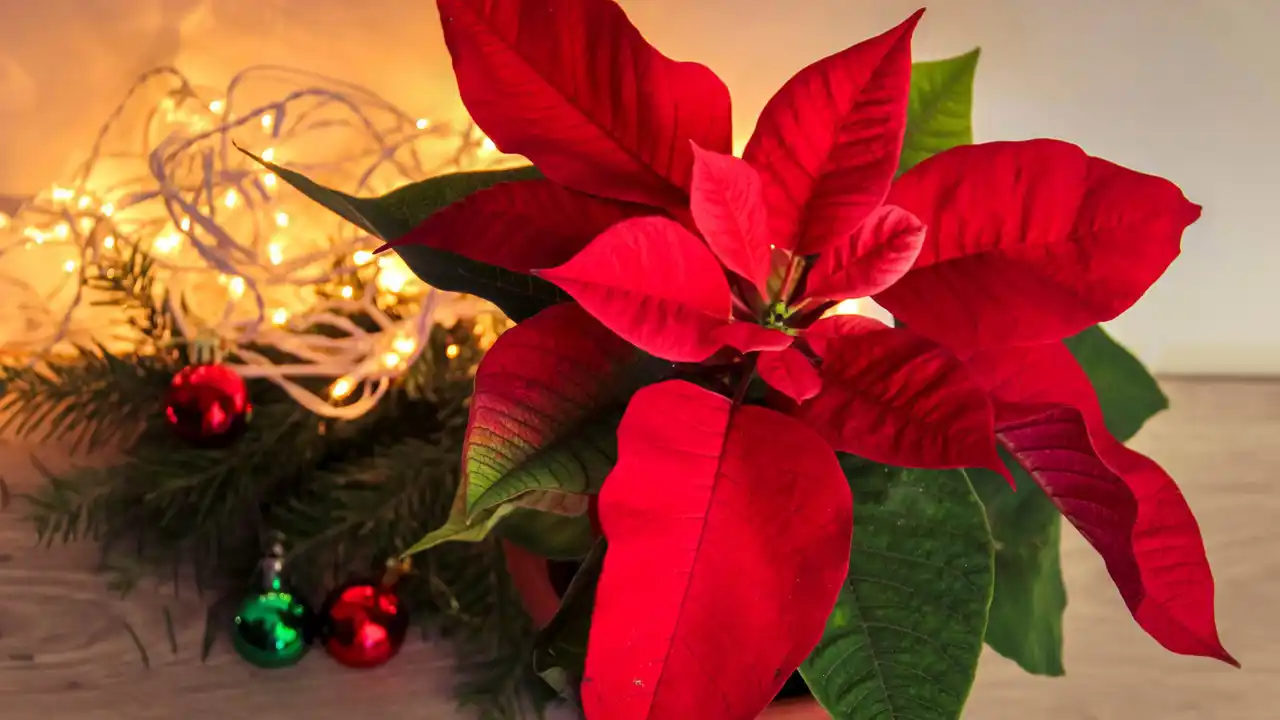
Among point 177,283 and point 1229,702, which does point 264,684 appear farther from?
point 1229,702

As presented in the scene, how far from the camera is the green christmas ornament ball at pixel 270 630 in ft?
1.37

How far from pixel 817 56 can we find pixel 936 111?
174mm

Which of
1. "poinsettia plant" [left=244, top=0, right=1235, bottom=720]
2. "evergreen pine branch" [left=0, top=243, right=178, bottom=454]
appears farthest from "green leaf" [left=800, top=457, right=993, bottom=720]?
"evergreen pine branch" [left=0, top=243, right=178, bottom=454]

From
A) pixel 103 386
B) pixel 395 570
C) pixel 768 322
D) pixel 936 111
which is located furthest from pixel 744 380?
pixel 103 386

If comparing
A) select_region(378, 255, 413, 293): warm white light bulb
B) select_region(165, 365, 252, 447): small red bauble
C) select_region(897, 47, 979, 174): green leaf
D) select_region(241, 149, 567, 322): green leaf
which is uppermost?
select_region(897, 47, 979, 174): green leaf

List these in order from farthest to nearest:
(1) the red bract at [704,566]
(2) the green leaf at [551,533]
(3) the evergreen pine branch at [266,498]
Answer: (3) the evergreen pine branch at [266,498], (2) the green leaf at [551,533], (1) the red bract at [704,566]

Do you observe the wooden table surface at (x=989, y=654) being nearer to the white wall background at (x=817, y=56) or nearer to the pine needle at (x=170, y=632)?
the pine needle at (x=170, y=632)

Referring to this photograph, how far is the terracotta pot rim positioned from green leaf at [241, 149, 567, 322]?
13 centimetres

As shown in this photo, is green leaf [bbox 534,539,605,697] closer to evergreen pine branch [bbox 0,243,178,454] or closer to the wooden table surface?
the wooden table surface

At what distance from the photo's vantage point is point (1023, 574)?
1.40 feet

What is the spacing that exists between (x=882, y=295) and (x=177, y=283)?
42cm

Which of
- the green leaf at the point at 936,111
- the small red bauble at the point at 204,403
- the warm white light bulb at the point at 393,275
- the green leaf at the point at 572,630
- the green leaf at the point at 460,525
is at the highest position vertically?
the green leaf at the point at 936,111

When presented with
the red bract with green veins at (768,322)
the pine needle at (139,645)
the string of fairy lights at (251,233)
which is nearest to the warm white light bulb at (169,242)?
the string of fairy lights at (251,233)

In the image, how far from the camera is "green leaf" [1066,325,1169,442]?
0.41 m
